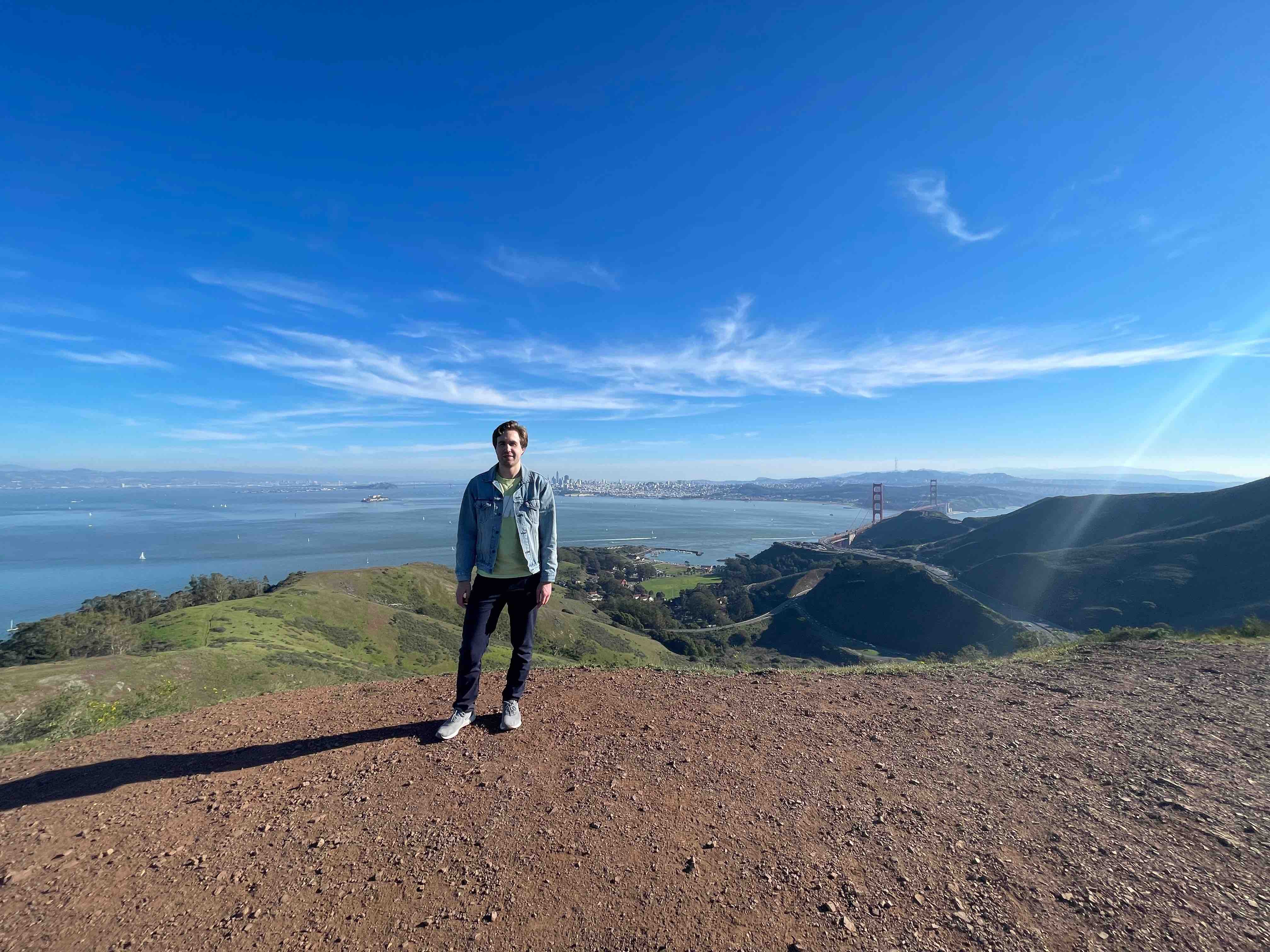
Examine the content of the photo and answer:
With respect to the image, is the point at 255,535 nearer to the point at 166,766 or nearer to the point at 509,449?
the point at 166,766

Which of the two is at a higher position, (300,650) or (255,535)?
(300,650)

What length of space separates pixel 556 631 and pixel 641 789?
95.9 feet

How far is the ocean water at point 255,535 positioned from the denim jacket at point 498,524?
6530cm

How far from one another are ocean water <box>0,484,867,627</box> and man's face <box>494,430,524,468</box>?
215 ft

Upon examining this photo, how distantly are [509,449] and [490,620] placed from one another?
122cm

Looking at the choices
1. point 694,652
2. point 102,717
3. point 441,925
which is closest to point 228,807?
point 441,925

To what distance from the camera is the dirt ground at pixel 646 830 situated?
1842 millimetres

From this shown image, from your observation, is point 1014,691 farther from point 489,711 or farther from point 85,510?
point 85,510

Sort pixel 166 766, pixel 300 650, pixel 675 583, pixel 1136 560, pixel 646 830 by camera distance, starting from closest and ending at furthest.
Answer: pixel 646 830, pixel 166 766, pixel 300 650, pixel 1136 560, pixel 675 583

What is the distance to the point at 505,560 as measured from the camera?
131 inches

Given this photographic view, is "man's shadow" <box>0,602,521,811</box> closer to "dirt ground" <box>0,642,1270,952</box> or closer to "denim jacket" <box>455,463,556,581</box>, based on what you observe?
"dirt ground" <box>0,642,1270,952</box>

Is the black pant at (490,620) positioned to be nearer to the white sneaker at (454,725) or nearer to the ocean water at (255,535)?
the white sneaker at (454,725)

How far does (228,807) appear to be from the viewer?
2.56 meters

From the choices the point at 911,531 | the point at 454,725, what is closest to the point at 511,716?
the point at 454,725
